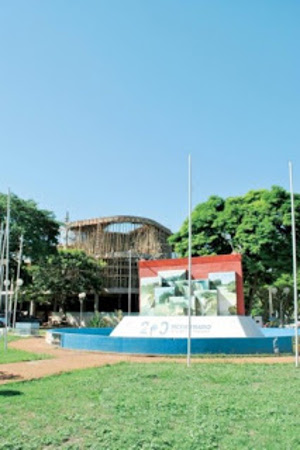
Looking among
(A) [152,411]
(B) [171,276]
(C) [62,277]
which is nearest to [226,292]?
(B) [171,276]

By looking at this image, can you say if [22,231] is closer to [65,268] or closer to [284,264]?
[65,268]

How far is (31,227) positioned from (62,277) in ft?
44.3

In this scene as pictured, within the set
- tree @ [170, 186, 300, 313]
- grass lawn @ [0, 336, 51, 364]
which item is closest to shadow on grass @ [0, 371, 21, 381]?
grass lawn @ [0, 336, 51, 364]

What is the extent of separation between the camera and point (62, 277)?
1950 inches

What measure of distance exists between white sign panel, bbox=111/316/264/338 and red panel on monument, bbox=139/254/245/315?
1.58 metres

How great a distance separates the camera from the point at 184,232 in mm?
32938

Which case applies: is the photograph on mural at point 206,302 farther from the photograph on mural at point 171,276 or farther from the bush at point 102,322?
the bush at point 102,322

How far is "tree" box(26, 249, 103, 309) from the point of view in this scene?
49312mm

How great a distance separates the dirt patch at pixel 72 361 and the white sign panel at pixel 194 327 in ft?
9.45

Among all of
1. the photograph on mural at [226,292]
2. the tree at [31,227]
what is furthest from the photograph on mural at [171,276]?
the tree at [31,227]

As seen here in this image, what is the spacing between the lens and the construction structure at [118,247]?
200ft

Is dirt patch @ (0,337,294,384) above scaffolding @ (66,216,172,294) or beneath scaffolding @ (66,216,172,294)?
beneath

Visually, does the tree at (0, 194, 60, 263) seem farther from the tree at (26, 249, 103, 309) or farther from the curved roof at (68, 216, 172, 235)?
the curved roof at (68, 216, 172, 235)

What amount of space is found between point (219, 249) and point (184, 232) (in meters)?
2.92
